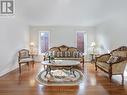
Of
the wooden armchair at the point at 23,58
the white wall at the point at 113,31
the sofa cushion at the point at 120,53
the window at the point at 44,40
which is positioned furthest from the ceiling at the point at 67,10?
the wooden armchair at the point at 23,58

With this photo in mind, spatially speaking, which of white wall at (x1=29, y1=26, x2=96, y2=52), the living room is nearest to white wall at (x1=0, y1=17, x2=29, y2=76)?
the living room

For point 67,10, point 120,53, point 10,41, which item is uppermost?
point 67,10

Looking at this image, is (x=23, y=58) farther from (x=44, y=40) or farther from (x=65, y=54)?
(x=44, y=40)

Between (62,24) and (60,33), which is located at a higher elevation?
(62,24)

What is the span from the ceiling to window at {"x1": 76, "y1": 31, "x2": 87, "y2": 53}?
1.14 m

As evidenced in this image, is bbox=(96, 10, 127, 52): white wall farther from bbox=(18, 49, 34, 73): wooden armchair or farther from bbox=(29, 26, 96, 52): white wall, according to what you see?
bbox=(18, 49, 34, 73): wooden armchair

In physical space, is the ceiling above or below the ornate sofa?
above

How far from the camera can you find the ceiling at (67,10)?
681 cm

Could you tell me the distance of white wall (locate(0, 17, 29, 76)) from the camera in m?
6.41

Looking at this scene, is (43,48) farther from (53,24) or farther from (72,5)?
(72,5)

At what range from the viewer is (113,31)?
7.69 metres

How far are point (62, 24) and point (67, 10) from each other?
2.24 metres

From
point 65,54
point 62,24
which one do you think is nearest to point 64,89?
point 65,54

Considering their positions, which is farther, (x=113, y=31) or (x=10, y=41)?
(x=113, y=31)
